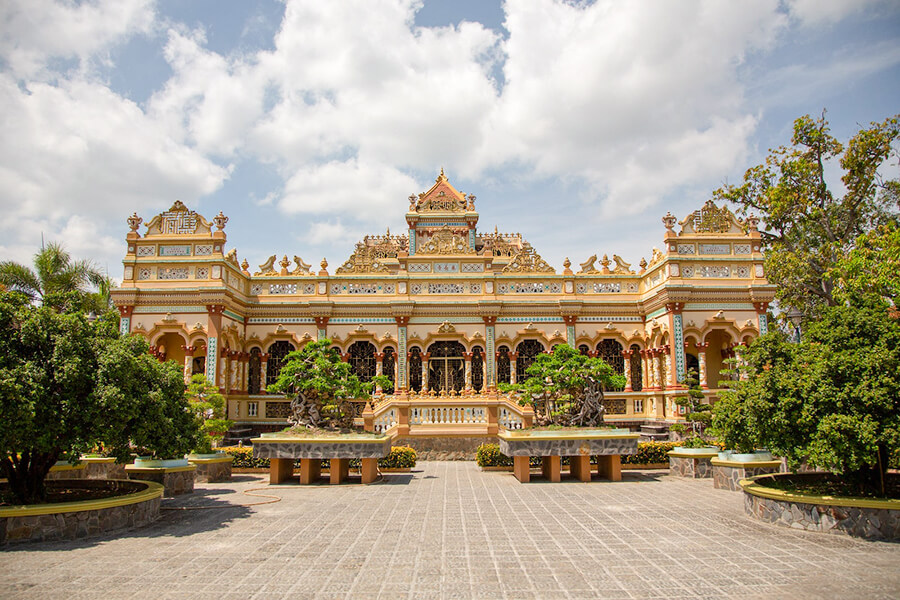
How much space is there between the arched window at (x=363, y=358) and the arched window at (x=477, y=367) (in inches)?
158

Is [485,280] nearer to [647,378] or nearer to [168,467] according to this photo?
[647,378]

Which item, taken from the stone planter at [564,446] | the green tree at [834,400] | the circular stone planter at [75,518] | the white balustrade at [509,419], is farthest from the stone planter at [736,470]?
the circular stone planter at [75,518]

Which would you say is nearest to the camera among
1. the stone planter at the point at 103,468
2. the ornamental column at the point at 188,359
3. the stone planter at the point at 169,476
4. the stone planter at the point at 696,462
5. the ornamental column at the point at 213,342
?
the stone planter at the point at 169,476

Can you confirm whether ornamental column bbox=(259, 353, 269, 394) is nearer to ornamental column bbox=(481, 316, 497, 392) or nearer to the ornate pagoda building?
the ornate pagoda building

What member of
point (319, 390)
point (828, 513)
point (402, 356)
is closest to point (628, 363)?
point (402, 356)

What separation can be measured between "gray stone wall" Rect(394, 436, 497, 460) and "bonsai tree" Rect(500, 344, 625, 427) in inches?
147

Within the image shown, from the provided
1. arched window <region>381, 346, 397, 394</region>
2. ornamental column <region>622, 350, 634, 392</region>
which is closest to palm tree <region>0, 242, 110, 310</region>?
arched window <region>381, 346, 397, 394</region>

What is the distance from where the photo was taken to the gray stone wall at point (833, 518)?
7887 millimetres

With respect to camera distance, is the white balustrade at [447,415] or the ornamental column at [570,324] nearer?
the white balustrade at [447,415]

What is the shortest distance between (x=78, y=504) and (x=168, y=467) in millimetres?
4214

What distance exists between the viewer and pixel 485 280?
78.9 ft

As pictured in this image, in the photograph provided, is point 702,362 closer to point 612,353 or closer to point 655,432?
point 655,432

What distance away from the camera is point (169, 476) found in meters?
12.7

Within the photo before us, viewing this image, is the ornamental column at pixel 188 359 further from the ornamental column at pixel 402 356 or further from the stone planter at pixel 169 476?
the stone planter at pixel 169 476
